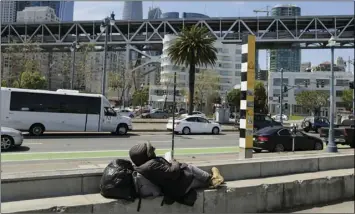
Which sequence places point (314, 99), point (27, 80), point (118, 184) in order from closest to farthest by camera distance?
point (118, 184) → point (27, 80) → point (314, 99)

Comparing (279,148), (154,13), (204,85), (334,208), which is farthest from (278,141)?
(154,13)

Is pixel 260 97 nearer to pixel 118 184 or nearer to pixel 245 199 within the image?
pixel 245 199

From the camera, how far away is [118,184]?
5.65 m

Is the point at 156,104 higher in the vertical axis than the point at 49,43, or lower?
lower

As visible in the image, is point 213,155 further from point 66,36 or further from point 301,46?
point 66,36

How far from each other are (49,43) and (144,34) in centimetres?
2483

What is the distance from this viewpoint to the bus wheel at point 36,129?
23406mm

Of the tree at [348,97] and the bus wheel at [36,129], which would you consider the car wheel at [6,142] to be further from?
the tree at [348,97]

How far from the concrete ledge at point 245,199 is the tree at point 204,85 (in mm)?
75183

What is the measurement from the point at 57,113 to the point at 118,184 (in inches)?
772

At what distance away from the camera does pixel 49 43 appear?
10500 cm

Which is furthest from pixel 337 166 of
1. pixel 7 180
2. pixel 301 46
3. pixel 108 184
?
pixel 301 46

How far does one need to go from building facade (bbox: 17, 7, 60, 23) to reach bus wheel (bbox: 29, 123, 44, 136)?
209 feet

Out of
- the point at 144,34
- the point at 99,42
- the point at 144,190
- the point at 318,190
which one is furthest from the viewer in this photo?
the point at 144,34
